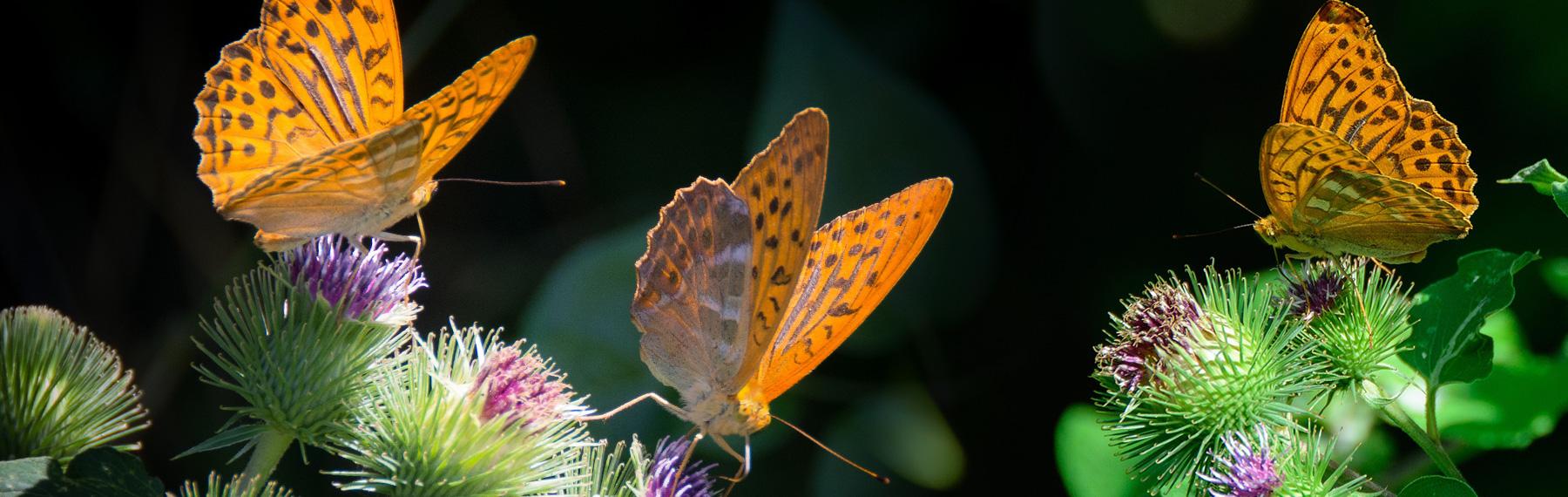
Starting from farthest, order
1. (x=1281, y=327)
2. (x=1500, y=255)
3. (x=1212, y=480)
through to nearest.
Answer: (x=1281, y=327)
(x=1500, y=255)
(x=1212, y=480)

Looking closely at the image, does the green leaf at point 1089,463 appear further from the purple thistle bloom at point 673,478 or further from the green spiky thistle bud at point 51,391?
the green spiky thistle bud at point 51,391

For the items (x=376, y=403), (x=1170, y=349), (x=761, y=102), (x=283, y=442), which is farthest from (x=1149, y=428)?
(x=761, y=102)

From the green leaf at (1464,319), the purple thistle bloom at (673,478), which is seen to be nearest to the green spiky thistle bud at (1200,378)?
the green leaf at (1464,319)

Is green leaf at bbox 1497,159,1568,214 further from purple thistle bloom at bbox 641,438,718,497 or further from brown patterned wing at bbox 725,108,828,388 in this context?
purple thistle bloom at bbox 641,438,718,497

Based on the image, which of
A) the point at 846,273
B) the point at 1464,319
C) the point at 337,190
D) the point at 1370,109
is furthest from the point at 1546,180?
the point at 337,190

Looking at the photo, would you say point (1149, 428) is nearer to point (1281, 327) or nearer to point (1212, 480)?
point (1212, 480)

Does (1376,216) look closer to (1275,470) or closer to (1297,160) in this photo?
(1297,160)
